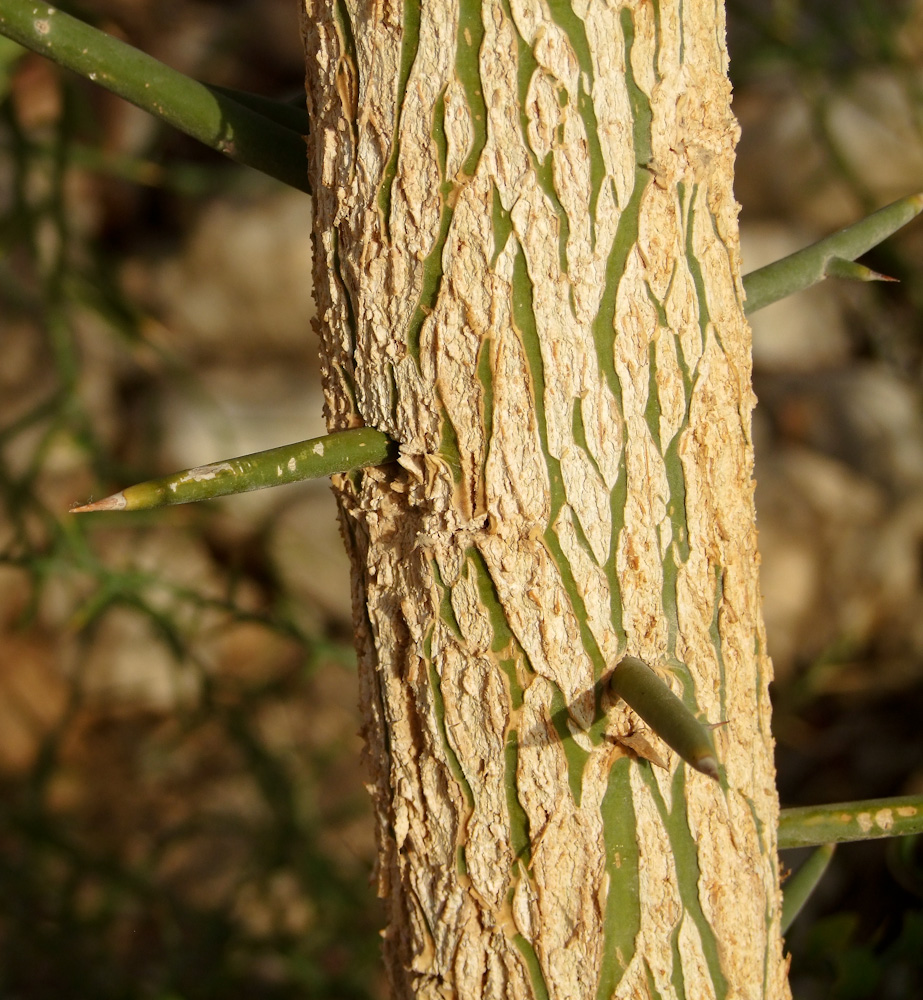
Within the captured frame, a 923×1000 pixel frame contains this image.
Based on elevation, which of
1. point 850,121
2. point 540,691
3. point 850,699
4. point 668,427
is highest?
point 850,121

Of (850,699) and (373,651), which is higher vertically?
(373,651)

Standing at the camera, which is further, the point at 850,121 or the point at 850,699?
the point at 850,121

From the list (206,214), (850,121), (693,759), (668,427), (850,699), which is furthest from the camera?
(206,214)

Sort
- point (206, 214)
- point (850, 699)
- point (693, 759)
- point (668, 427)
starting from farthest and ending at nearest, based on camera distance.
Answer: point (206, 214)
point (850, 699)
point (668, 427)
point (693, 759)

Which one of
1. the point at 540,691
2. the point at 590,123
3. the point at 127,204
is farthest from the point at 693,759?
the point at 127,204

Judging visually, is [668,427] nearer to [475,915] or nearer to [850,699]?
[475,915]

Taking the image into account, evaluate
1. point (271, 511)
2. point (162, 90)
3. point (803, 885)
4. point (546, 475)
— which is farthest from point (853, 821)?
point (271, 511)

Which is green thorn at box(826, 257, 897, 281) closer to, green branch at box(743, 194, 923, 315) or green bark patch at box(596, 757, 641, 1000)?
green branch at box(743, 194, 923, 315)

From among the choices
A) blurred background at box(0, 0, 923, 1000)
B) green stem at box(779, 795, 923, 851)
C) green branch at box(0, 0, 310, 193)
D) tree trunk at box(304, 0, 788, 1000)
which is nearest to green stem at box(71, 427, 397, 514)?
tree trunk at box(304, 0, 788, 1000)

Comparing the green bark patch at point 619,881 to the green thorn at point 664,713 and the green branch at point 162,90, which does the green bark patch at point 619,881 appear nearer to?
the green thorn at point 664,713
